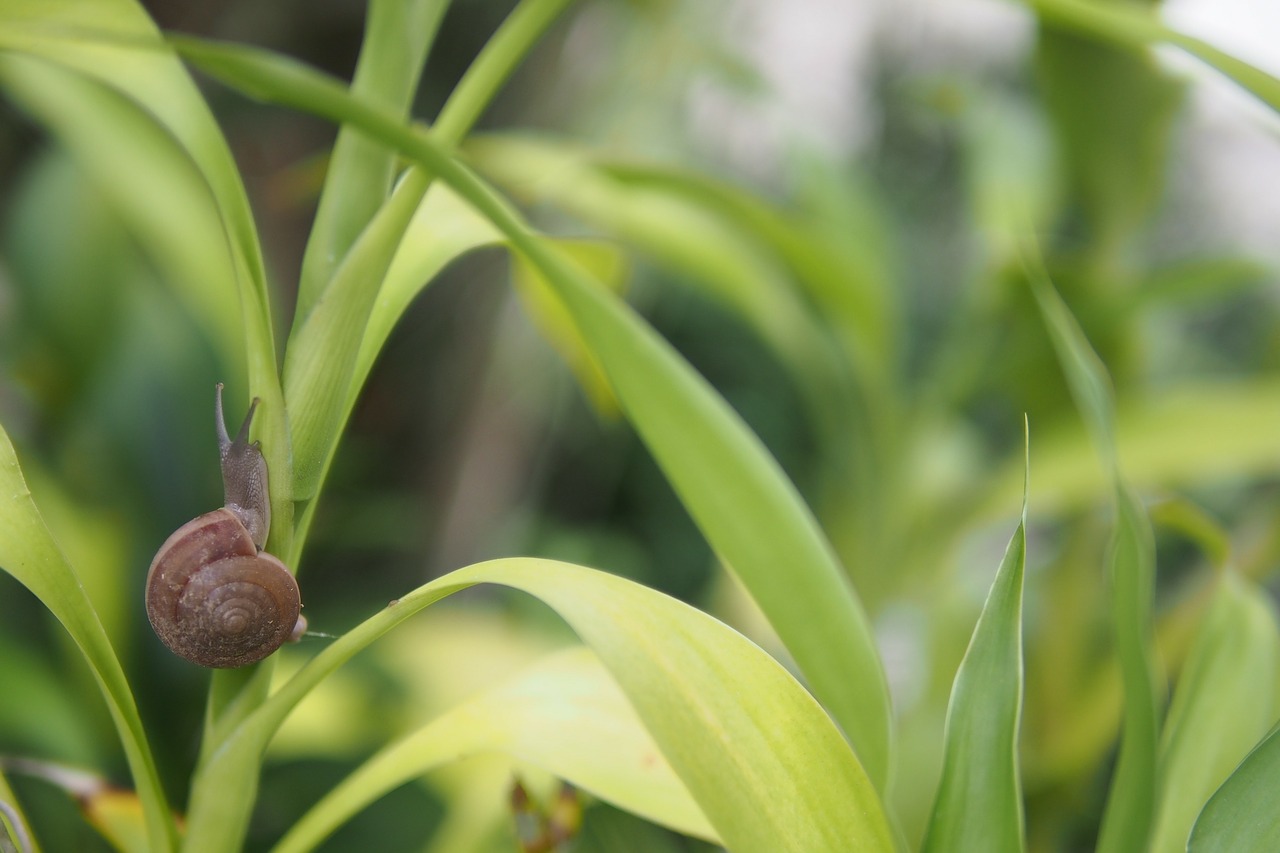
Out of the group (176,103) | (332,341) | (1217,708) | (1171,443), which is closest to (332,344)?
(332,341)

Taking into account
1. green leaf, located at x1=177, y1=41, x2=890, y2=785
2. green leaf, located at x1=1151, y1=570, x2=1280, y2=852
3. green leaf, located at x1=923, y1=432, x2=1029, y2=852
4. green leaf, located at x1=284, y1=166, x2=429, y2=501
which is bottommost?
green leaf, located at x1=1151, y1=570, x2=1280, y2=852

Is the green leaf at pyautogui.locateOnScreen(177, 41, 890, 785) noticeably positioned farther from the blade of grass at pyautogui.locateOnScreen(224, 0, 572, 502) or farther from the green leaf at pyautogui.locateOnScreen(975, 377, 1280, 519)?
the green leaf at pyautogui.locateOnScreen(975, 377, 1280, 519)

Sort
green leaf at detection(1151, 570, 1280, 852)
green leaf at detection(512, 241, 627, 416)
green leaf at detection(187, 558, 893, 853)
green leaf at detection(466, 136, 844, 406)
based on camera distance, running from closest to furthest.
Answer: green leaf at detection(187, 558, 893, 853) → green leaf at detection(1151, 570, 1280, 852) → green leaf at detection(512, 241, 627, 416) → green leaf at detection(466, 136, 844, 406)

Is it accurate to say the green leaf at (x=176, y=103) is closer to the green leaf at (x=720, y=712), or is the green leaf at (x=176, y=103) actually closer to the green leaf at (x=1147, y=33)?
the green leaf at (x=720, y=712)

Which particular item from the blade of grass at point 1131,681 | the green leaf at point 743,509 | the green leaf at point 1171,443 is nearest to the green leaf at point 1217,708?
the blade of grass at point 1131,681

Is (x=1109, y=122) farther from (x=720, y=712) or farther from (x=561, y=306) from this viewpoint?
(x=720, y=712)

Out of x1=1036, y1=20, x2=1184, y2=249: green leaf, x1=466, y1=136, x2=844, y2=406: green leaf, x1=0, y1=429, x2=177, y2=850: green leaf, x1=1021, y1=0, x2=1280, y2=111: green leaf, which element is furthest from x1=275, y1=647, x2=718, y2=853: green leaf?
x1=1036, y1=20, x2=1184, y2=249: green leaf

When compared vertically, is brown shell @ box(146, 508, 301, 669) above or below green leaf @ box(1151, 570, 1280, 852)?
above
